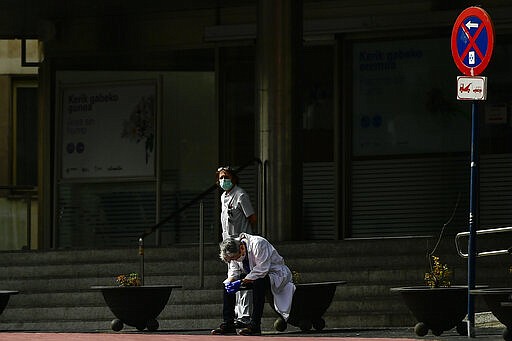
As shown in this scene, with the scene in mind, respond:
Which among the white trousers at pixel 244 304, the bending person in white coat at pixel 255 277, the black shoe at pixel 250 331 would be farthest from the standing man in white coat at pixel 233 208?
the black shoe at pixel 250 331

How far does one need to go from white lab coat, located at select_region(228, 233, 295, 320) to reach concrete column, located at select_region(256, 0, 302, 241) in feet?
17.8

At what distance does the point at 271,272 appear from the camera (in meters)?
18.4

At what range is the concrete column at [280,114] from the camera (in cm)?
2392

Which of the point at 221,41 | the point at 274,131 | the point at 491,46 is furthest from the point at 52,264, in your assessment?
the point at 491,46

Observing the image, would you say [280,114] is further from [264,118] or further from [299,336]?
[299,336]

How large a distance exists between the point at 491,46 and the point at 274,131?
7566 millimetres

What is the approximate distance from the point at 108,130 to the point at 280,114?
16.0 ft

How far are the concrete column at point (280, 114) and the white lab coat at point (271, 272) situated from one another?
17.8 feet

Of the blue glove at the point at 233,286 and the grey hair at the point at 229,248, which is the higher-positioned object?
the grey hair at the point at 229,248

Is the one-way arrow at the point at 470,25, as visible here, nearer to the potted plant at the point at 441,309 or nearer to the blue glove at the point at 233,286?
the potted plant at the point at 441,309

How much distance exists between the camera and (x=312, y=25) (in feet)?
85.6

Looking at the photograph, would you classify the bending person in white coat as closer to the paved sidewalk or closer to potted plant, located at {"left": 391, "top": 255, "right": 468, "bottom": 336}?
the paved sidewalk

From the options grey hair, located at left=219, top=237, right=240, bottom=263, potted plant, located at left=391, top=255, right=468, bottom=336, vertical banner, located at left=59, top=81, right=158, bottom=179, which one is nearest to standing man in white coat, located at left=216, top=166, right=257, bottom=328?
grey hair, located at left=219, top=237, right=240, bottom=263

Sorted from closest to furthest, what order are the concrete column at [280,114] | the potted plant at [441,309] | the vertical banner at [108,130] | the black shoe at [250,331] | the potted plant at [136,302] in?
the potted plant at [441,309] → the black shoe at [250,331] → the potted plant at [136,302] → the concrete column at [280,114] → the vertical banner at [108,130]
